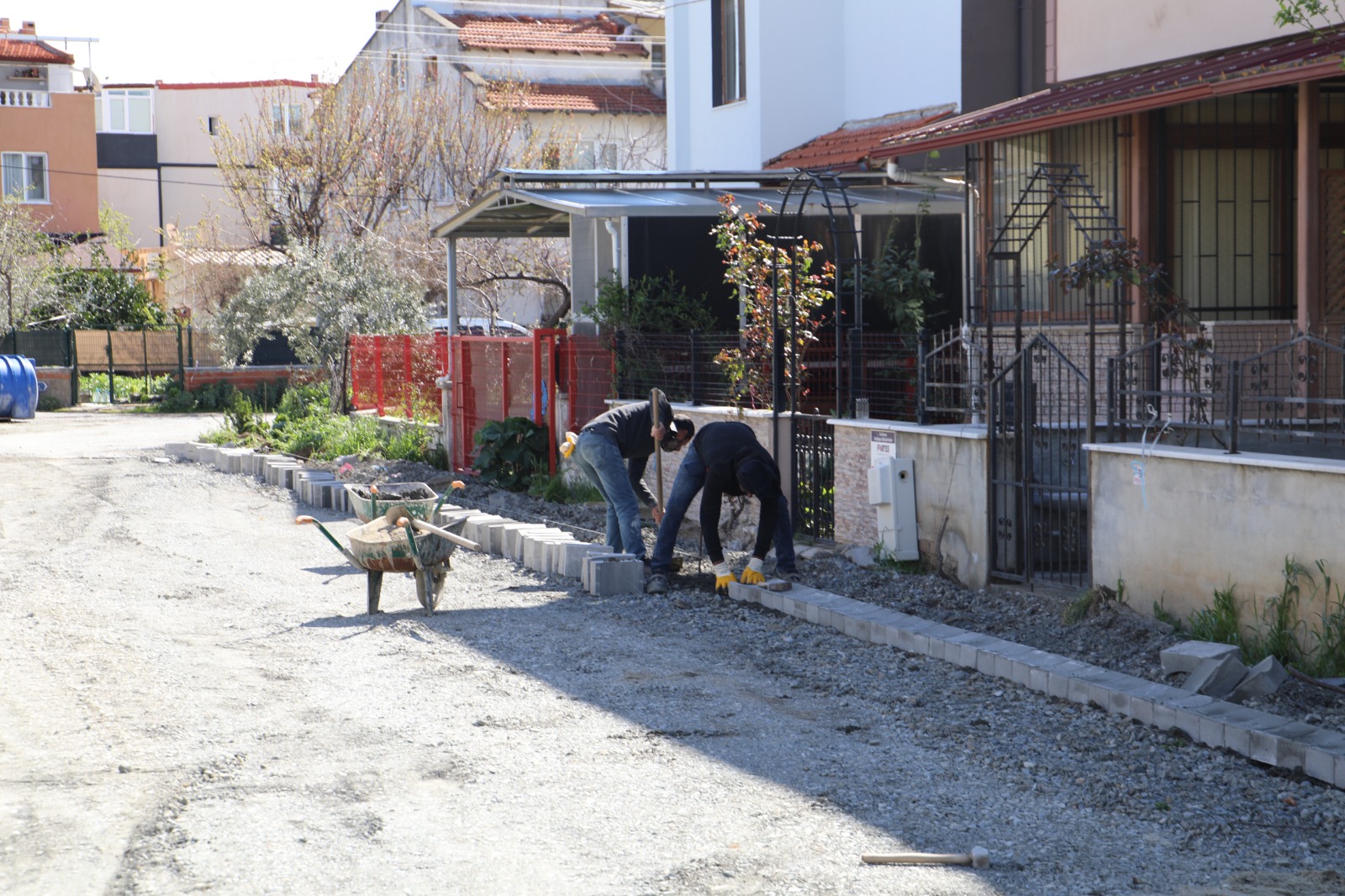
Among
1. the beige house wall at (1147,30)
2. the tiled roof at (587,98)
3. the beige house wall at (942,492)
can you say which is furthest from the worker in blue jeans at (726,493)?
the tiled roof at (587,98)

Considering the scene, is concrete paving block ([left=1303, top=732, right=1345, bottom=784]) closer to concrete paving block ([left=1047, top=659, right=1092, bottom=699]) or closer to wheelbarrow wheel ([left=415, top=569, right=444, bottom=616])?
concrete paving block ([left=1047, top=659, right=1092, bottom=699])

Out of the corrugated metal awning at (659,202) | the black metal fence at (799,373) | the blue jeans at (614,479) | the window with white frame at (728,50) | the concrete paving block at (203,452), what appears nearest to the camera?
the blue jeans at (614,479)

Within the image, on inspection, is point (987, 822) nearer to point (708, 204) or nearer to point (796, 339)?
point (796, 339)

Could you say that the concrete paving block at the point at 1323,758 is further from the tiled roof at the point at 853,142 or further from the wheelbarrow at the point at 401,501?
the tiled roof at the point at 853,142

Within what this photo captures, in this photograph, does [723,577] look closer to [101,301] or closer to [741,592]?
[741,592]

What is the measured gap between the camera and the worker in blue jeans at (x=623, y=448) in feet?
36.0

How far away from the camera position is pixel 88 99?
154 feet

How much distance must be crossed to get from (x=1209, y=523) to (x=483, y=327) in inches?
1128

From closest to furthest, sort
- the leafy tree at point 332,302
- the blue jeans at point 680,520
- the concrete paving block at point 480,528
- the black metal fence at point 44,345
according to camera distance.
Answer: the blue jeans at point 680,520
the concrete paving block at point 480,528
the leafy tree at point 332,302
the black metal fence at point 44,345

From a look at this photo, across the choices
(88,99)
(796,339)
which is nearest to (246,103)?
(88,99)

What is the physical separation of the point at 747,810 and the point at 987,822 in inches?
36.2

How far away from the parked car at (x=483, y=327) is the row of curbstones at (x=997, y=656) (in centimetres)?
1928

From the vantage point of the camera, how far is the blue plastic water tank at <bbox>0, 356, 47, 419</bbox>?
29.4 m

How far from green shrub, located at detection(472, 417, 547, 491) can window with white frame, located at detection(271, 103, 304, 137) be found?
2091 centimetres
